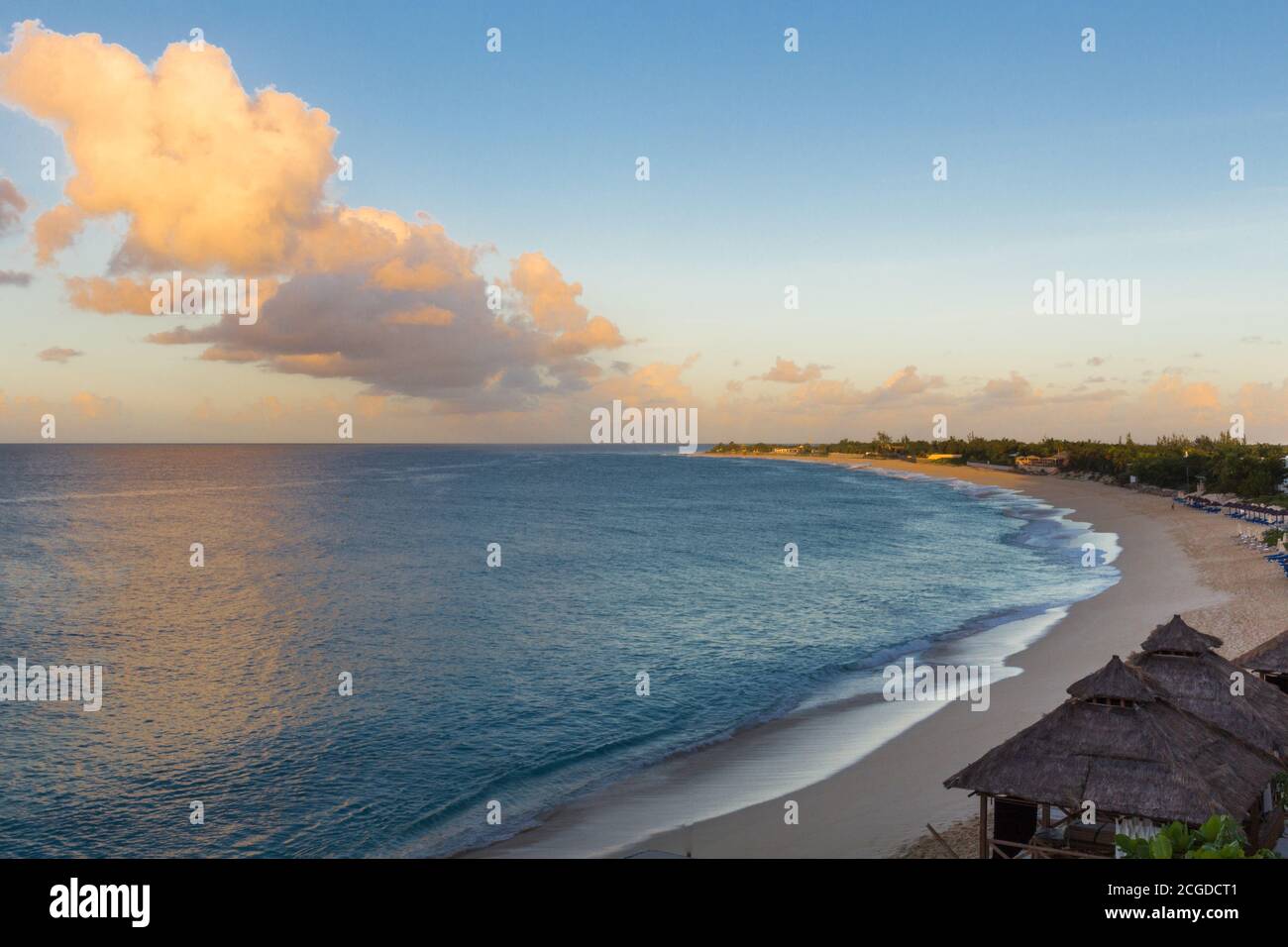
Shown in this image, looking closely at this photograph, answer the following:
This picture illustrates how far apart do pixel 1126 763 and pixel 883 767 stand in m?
9.00

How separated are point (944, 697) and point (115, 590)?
50594mm

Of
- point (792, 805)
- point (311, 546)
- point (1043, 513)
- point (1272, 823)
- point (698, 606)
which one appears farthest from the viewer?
point (1043, 513)

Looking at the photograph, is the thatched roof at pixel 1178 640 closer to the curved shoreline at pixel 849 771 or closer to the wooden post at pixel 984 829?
the curved shoreline at pixel 849 771

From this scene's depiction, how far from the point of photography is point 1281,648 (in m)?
22.9

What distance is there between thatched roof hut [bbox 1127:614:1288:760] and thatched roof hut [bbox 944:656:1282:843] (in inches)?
47.8

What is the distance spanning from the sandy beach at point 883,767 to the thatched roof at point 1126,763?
3.05 metres

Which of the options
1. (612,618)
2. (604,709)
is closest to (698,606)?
(612,618)

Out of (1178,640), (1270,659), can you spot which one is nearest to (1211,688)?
(1178,640)

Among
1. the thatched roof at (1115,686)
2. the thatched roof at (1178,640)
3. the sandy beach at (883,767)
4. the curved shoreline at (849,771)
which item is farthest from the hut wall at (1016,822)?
the thatched roof at (1178,640)

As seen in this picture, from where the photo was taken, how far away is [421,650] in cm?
3894

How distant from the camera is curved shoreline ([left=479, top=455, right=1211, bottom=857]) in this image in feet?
65.1

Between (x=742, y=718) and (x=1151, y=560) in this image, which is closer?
(x=742, y=718)
